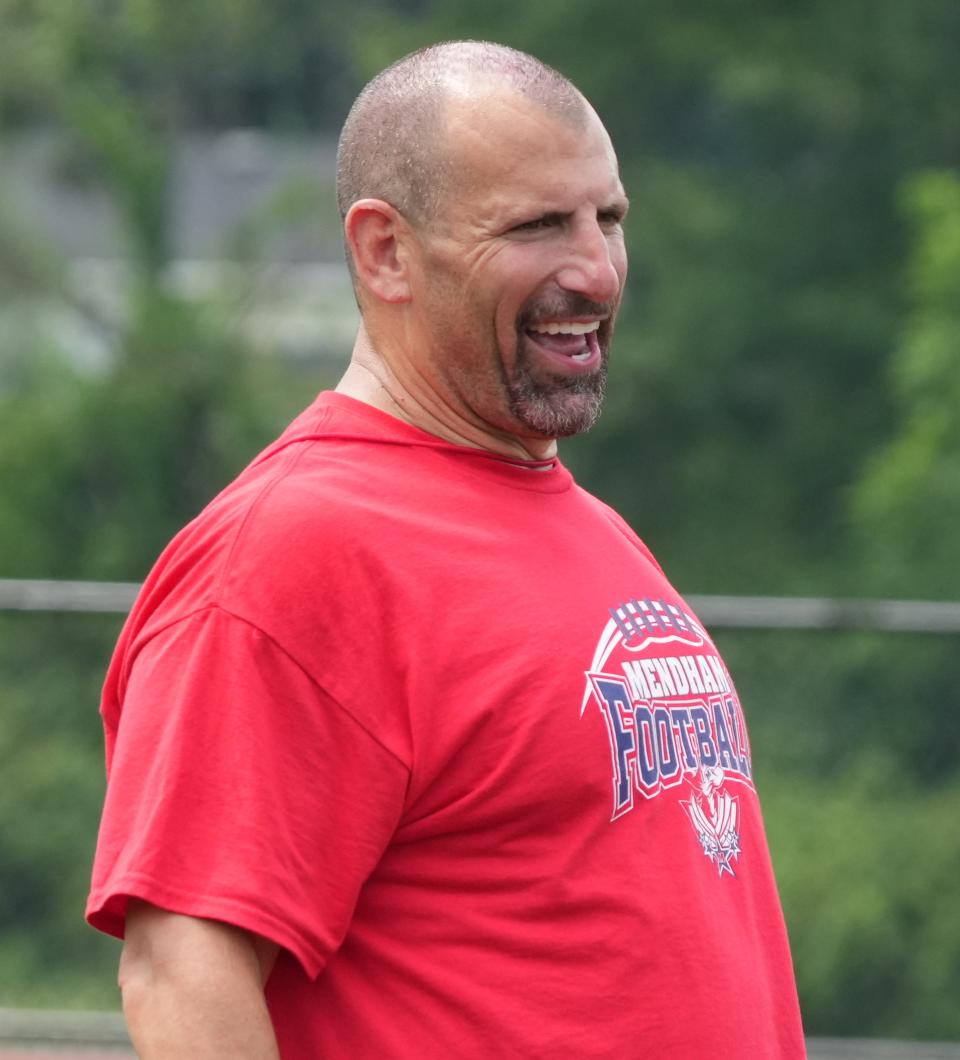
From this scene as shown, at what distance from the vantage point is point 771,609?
14.4 ft

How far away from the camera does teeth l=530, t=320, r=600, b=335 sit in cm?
183

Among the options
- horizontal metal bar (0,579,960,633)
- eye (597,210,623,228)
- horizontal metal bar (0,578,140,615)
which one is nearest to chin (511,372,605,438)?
eye (597,210,623,228)

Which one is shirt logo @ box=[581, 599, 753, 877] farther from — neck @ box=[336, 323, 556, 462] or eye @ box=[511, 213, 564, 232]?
eye @ box=[511, 213, 564, 232]

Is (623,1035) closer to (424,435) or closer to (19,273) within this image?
(424,435)

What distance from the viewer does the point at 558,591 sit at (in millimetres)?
1767

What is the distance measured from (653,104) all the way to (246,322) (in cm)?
664

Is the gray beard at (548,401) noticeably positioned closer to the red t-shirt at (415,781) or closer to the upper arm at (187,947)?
the red t-shirt at (415,781)

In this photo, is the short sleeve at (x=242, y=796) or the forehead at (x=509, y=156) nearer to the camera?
the short sleeve at (x=242, y=796)

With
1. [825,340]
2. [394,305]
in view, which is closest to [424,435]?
[394,305]

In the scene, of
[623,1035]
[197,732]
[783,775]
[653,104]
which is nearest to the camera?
[197,732]

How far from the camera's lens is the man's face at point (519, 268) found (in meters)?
1.79

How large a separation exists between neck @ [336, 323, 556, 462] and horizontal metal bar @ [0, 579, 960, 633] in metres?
2.40

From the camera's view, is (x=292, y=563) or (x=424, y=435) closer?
(x=292, y=563)

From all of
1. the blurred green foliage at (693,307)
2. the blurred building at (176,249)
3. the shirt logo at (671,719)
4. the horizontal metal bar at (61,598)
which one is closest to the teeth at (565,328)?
the shirt logo at (671,719)
